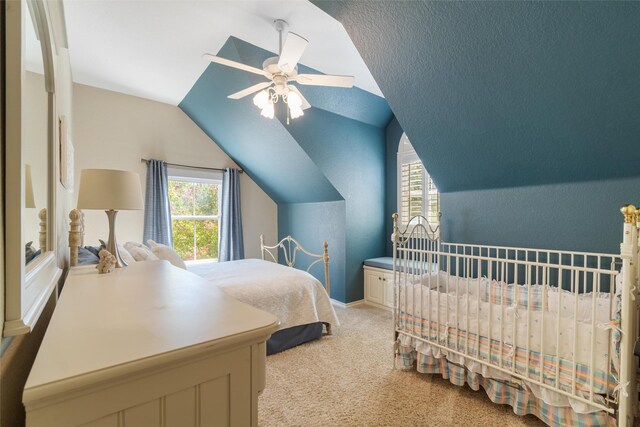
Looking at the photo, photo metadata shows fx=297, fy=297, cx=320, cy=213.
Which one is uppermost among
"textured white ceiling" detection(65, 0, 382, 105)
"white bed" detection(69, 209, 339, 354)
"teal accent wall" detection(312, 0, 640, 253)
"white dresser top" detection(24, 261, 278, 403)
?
"textured white ceiling" detection(65, 0, 382, 105)

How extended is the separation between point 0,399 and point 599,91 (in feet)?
8.97

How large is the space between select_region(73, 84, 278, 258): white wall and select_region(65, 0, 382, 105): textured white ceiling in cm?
39

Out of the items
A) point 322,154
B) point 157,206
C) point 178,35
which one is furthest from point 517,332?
point 157,206

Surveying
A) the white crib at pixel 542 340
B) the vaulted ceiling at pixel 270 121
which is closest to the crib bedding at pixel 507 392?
the white crib at pixel 542 340

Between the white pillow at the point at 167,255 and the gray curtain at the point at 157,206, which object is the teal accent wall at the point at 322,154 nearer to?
the gray curtain at the point at 157,206

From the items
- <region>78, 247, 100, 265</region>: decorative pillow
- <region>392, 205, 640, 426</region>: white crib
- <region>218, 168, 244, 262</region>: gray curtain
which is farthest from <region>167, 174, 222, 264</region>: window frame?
<region>392, 205, 640, 426</region>: white crib

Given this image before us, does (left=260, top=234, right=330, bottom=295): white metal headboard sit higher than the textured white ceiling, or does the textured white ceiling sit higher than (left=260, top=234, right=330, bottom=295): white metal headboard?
the textured white ceiling

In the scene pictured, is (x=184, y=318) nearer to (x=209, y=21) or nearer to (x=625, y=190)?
(x=209, y=21)

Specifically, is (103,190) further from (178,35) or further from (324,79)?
(178,35)

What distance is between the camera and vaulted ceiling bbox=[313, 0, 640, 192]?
1561 mm

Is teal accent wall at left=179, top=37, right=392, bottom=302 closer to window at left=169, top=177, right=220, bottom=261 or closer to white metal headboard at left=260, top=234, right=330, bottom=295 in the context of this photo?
white metal headboard at left=260, top=234, right=330, bottom=295

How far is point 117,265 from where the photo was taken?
1623 millimetres

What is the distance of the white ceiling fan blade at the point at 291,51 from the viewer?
5.52 ft

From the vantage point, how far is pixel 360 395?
197 centimetres
